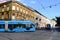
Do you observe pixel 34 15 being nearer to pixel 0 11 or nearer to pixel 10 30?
pixel 0 11

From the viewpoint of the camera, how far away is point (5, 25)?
52.2 m

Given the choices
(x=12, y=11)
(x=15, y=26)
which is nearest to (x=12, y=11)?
(x=12, y=11)

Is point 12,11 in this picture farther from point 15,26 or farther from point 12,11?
point 15,26

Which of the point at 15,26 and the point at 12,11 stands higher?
the point at 12,11

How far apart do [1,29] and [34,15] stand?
53.0 m

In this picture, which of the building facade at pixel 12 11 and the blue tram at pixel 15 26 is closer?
the blue tram at pixel 15 26

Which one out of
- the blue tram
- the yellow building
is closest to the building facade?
the yellow building

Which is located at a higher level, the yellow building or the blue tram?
the yellow building

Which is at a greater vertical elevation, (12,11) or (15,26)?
(12,11)

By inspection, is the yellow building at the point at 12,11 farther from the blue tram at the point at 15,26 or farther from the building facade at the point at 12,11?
the blue tram at the point at 15,26

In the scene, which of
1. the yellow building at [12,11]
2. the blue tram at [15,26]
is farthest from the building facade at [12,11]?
the blue tram at [15,26]

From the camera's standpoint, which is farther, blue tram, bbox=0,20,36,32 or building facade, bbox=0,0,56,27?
building facade, bbox=0,0,56,27

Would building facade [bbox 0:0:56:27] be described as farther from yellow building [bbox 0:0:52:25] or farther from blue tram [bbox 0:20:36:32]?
blue tram [bbox 0:20:36:32]

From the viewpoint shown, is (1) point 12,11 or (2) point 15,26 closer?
(2) point 15,26
